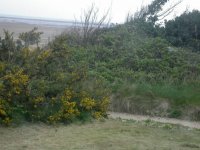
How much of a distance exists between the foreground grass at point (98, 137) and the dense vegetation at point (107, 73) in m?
0.48

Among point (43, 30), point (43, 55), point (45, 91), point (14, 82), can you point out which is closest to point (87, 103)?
point (45, 91)

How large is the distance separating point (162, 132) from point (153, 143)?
1.56 metres

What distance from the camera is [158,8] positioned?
2680cm

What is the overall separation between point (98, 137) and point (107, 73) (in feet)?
31.8

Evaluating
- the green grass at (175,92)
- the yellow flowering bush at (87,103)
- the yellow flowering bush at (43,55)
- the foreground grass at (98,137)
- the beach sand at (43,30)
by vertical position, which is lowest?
the beach sand at (43,30)

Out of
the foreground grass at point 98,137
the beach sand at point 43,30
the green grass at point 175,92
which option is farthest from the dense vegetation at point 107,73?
the beach sand at point 43,30

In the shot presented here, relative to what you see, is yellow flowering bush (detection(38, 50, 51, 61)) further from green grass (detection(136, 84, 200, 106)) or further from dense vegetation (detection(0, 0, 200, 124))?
green grass (detection(136, 84, 200, 106))

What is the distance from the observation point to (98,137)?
8.52 meters

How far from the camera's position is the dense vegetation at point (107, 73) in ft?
32.3

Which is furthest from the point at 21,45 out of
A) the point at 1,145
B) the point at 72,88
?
the point at 1,145

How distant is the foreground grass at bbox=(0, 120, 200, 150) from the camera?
779cm

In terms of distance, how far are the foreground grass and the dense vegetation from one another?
19.0 inches

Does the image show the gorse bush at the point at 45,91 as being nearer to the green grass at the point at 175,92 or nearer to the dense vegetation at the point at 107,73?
the dense vegetation at the point at 107,73

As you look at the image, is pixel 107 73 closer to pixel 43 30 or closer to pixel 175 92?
pixel 175 92
